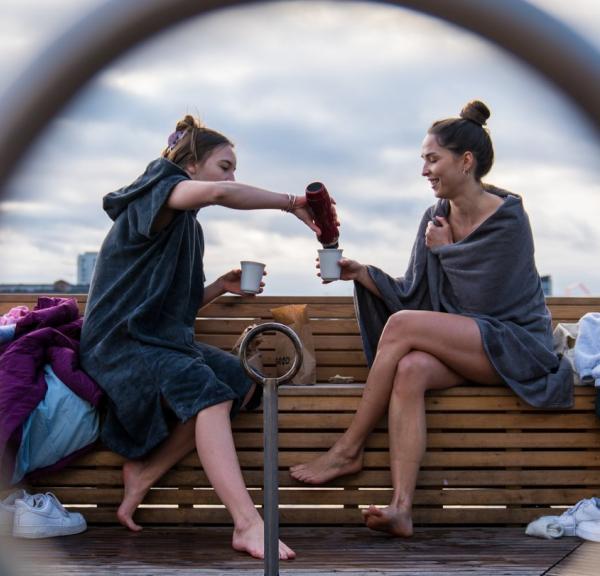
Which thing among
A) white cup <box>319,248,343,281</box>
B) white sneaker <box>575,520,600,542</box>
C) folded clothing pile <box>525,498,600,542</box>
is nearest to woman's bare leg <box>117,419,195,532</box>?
white cup <box>319,248,343,281</box>

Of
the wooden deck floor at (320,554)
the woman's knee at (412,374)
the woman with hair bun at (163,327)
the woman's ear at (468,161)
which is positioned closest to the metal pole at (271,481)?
the wooden deck floor at (320,554)

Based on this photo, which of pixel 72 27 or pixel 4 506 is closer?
pixel 72 27

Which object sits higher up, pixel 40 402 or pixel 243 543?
pixel 40 402

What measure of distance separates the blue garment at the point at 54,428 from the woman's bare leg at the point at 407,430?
0.80m

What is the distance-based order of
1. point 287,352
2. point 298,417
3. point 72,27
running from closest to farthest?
point 72,27 < point 298,417 < point 287,352

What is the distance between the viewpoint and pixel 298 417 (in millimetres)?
2992

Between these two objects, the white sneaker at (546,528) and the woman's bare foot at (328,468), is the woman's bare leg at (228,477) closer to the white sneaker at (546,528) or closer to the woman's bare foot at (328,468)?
the woman's bare foot at (328,468)

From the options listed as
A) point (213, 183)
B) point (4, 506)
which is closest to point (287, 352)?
point (213, 183)

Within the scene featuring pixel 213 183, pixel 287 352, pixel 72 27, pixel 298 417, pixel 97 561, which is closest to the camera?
pixel 72 27

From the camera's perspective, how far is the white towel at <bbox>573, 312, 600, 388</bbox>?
3020 millimetres

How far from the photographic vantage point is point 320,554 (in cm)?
253

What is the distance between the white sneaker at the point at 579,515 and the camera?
2809 millimetres

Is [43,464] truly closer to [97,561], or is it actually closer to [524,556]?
[97,561]

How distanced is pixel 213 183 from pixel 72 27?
832 mm
